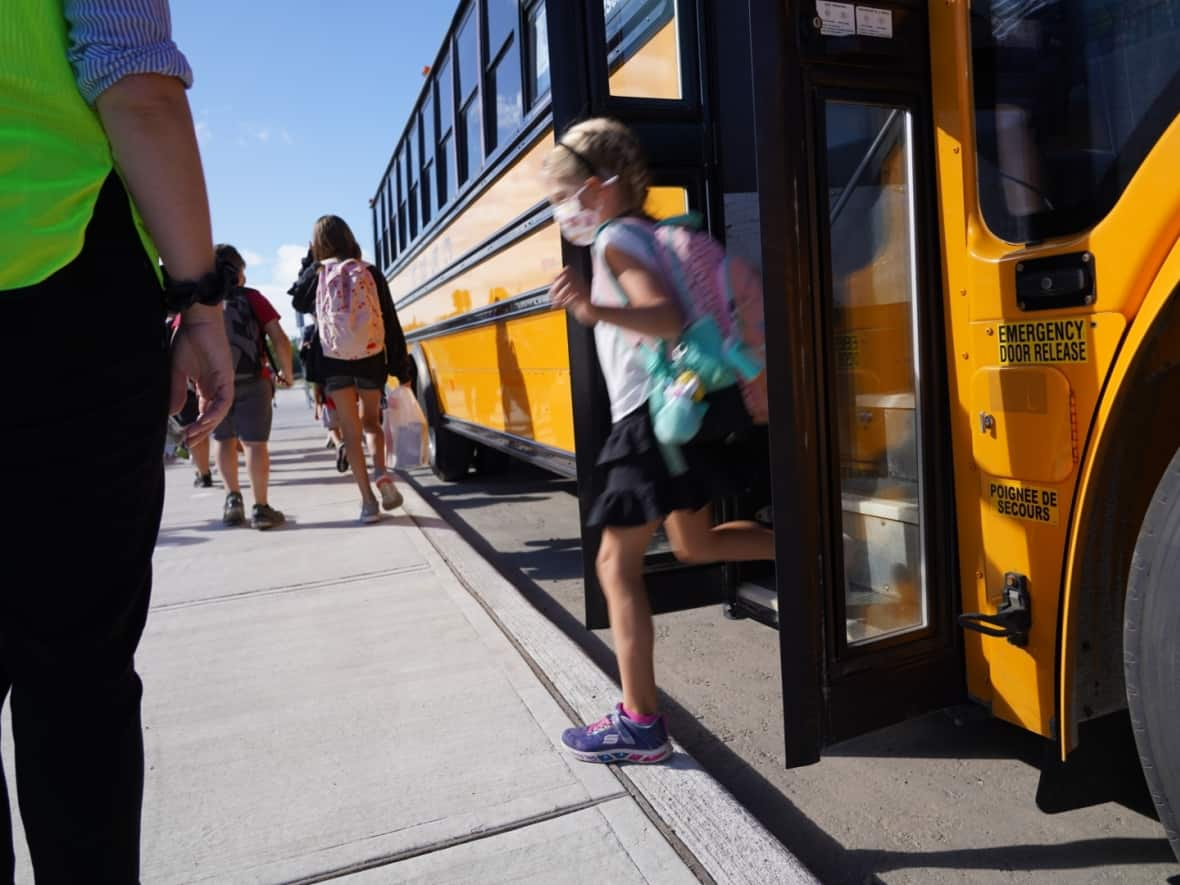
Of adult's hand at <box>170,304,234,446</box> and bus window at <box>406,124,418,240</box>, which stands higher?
bus window at <box>406,124,418,240</box>

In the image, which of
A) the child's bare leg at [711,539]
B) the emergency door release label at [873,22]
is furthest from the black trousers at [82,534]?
the emergency door release label at [873,22]

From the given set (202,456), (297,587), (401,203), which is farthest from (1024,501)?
(401,203)

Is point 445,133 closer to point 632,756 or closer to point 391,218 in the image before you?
point 391,218

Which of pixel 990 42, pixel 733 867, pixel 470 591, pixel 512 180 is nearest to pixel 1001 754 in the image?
pixel 733 867

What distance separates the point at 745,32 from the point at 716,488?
5.34 feet

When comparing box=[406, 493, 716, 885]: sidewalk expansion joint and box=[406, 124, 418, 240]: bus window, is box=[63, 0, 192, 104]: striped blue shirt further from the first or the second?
box=[406, 124, 418, 240]: bus window

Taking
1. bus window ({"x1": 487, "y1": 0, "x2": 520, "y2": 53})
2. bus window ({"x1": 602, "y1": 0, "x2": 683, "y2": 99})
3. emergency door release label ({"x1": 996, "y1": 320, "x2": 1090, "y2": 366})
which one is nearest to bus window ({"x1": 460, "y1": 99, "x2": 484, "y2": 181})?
bus window ({"x1": 487, "y1": 0, "x2": 520, "y2": 53})

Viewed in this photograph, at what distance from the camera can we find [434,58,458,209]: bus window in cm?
521

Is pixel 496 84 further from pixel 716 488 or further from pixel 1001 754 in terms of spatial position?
pixel 1001 754

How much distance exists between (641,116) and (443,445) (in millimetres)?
4580

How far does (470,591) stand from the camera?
3.67 meters

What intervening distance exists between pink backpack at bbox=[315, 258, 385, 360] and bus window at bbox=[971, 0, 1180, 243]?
147 inches

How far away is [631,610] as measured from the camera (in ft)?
7.06

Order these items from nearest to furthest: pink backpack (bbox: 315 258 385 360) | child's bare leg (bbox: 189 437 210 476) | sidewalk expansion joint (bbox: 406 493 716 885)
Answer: sidewalk expansion joint (bbox: 406 493 716 885), pink backpack (bbox: 315 258 385 360), child's bare leg (bbox: 189 437 210 476)
